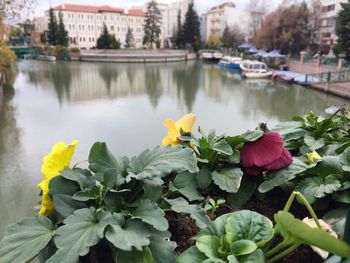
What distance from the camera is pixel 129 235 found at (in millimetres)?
783

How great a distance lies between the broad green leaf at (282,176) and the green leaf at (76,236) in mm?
571

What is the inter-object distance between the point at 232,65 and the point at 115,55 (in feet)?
47.9

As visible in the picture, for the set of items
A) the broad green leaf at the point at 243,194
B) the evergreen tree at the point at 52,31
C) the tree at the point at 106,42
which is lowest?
the broad green leaf at the point at 243,194

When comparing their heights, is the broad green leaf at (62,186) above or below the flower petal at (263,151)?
below

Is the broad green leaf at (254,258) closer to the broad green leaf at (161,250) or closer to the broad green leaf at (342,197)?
the broad green leaf at (161,250)

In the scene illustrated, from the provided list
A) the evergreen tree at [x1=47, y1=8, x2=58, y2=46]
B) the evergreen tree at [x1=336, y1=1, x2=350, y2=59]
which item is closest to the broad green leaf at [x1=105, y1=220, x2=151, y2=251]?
the evergreen tree at [x1=336, y1=1, x2=350, y2=59]

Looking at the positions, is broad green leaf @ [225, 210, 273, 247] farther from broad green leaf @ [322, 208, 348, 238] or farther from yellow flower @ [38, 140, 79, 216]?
yellow flower @ [38, 140, 79, 216]

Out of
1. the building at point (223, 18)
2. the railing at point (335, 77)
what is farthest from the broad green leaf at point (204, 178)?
the building at point (223, 18)

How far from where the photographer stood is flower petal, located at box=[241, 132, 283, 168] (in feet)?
3.79

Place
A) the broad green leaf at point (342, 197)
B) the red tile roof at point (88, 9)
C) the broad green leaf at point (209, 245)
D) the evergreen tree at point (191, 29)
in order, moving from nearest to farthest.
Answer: the broad green leaf at point (209, 245) < the broad green leaf at point (342, 197) < the evergreen tree at point (191, 29) < the red tile roof at point (88, 9)

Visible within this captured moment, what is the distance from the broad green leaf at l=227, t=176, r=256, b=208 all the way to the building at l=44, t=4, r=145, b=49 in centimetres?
5176

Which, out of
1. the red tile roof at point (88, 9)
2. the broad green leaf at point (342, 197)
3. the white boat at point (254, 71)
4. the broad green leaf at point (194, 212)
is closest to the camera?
the broad green leaf at point (194, 212)

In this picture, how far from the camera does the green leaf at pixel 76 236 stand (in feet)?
2.46

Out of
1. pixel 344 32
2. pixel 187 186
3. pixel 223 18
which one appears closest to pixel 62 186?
pixel 187 186
